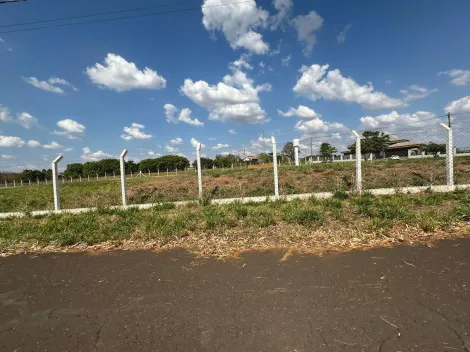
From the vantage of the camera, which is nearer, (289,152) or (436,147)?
(436,147)

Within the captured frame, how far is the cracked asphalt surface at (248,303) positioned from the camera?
2.21 meters

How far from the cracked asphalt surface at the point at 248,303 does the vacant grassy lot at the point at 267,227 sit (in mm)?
518

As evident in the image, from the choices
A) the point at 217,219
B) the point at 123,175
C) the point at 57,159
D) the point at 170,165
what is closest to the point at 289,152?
the point at 123,175

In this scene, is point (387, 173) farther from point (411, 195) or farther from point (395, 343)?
point (395, 343)

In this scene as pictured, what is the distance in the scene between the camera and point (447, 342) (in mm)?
2070

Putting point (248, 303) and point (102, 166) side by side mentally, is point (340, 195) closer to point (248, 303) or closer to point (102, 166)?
point (248, 303)

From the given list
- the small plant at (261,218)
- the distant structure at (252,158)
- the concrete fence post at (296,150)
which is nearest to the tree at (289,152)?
the concrete fence post at (296,150)

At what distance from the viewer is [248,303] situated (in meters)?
2.75

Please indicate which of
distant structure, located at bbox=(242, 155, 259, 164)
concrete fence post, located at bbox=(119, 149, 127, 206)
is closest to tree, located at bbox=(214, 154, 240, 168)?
distant structure, located at bbox=(242, 155, 259, 164)

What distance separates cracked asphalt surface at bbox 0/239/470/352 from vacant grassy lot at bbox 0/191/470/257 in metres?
0.52

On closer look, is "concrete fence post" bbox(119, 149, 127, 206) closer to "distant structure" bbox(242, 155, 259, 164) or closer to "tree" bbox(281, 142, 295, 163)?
"tree" bbox(281, 142, 295, 163)

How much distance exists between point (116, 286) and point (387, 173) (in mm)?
9680

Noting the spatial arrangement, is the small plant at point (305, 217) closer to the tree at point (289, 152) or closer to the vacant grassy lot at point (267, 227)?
the vacant grassy lot at point (267, 227)

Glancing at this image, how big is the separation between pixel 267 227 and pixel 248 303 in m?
2.63
